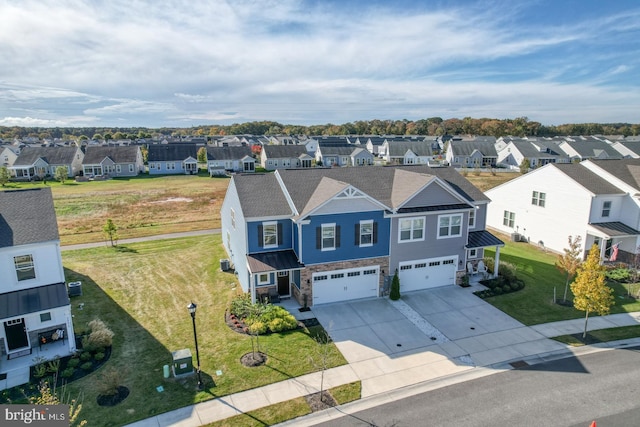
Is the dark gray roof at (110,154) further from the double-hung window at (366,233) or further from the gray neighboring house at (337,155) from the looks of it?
the double-hung window at (366,233)

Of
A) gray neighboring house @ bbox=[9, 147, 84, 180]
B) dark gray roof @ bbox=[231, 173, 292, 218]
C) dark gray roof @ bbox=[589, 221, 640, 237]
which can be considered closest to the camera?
dark gray roof @ bbox=[231, 173, 292, 218]

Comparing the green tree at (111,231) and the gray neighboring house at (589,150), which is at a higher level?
the gray neighboring house at (589,150)

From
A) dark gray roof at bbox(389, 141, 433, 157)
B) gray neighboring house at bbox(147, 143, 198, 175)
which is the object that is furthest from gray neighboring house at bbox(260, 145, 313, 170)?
dark gray roof at bbox(389, 141, 433, 157)

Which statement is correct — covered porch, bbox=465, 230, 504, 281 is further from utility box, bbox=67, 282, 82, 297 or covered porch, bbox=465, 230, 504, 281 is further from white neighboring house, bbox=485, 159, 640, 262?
utility box, bbox=67, 282, 82, 297

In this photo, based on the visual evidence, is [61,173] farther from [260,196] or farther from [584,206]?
[584,206]

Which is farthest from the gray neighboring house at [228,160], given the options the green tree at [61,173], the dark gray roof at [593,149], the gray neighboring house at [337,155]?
the dark gray roof at [593,149]

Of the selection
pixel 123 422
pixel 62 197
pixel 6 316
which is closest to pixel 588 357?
pixel 123 422
